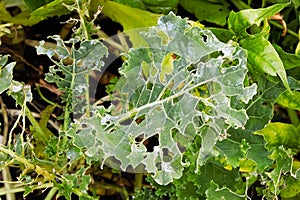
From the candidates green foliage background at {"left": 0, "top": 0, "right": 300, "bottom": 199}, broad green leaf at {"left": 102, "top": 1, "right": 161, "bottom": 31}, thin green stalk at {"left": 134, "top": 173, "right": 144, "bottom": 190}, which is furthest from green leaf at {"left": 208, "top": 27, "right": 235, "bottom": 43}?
thin green stalk at {"left": 134, "top": 173, "right": 144, "bottom": 190}

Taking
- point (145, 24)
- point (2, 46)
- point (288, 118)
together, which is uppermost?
point (145, 24)

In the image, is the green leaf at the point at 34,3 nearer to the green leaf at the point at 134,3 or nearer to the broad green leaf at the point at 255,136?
the green leaf at the point at 134,3

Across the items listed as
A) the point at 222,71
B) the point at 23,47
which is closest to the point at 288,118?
the point at 222,71

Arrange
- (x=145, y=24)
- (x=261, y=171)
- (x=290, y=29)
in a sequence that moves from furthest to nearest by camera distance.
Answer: (x=290, y=29) → (x=145, y=24) → (x=261, y=171)

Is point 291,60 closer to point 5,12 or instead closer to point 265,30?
point 265,30

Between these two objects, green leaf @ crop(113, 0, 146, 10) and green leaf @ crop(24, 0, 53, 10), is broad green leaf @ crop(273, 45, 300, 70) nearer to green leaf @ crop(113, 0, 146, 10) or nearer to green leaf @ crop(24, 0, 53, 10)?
green leaf @ crop(113, 0, 146, 10)

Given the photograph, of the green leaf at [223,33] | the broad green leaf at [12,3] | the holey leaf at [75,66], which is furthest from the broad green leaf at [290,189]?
the broad green leaf at [12,3]

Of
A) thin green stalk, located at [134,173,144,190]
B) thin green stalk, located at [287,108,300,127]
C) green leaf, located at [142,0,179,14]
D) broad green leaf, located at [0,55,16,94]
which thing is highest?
broad green leaf, located at [0,55,16,94]
